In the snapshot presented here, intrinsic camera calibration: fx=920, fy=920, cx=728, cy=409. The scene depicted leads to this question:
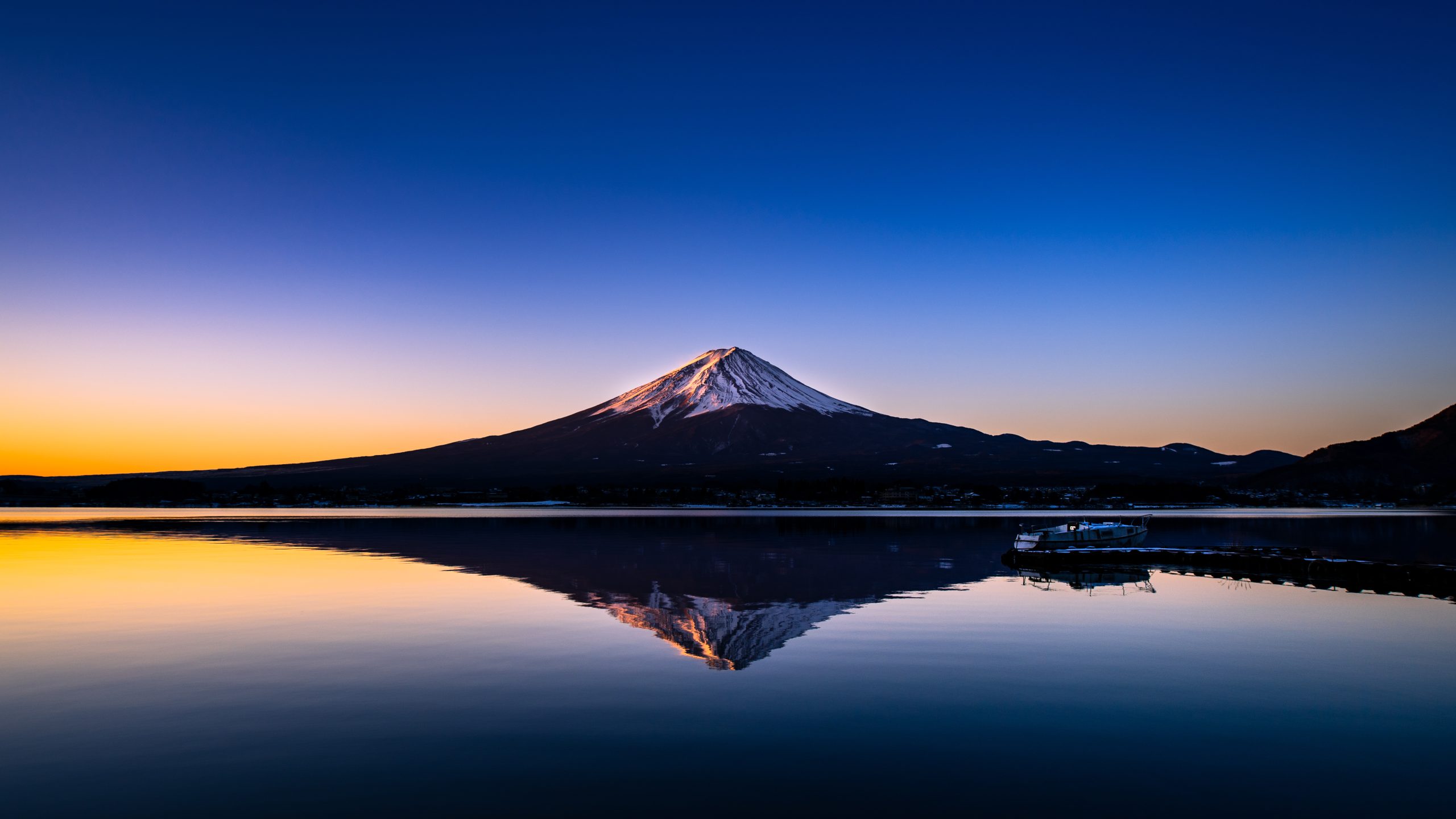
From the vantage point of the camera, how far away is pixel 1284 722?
49.5ft

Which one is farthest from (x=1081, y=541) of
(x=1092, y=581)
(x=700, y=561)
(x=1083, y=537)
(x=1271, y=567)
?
(x=700, y=561)

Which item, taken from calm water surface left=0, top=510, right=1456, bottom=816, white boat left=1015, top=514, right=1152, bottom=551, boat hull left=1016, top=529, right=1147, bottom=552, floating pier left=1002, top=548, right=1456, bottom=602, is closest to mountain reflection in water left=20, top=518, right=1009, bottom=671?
calm water surface left=0, top=510, right=1456, bottom=816

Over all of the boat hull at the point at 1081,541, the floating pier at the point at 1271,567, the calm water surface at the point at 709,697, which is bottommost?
the calm water surface at the point at 709,697

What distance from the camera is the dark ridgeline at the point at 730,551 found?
91.4 feet

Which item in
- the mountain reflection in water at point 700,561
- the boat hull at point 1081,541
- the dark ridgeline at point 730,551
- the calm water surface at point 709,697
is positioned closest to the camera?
the calm water surface at point 709,697

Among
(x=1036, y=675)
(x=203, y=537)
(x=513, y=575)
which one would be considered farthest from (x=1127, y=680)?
(x=203, y=537)

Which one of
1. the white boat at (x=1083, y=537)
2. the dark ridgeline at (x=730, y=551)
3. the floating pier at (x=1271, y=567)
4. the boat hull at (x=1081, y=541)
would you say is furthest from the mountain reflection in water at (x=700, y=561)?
the floating pier at (x=1271, y=567)

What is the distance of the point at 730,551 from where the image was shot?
56.5m

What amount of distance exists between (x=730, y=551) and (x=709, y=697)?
132 ft

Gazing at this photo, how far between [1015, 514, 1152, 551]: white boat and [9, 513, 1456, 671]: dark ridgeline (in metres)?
2.38

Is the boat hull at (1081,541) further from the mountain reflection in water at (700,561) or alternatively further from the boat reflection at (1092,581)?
the boat reflection at (1092,581)

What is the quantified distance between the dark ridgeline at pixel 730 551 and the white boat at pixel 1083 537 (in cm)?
238

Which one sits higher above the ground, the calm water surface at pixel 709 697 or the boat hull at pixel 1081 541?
the boat hull at pixel 1081 541

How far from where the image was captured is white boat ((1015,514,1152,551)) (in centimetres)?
5731
